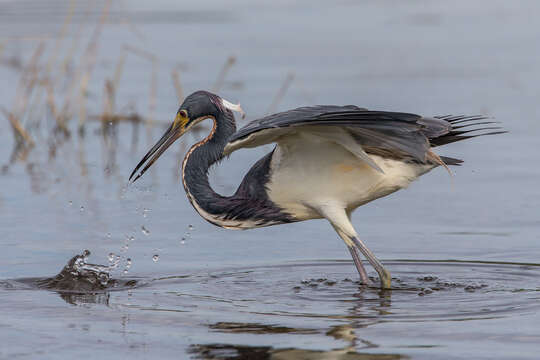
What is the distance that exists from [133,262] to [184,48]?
921cm

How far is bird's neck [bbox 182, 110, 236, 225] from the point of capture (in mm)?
7047

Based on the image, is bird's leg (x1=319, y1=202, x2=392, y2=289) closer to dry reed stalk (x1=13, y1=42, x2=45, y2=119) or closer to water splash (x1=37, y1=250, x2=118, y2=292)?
water splash (x1=37, y1=250, x2=118, y2=292)

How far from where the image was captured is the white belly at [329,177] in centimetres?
670

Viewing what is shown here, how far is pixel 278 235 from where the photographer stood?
8.00 metres

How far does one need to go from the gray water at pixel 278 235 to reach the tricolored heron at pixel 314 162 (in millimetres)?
400

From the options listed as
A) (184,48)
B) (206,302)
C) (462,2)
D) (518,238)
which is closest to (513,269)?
(518,238)

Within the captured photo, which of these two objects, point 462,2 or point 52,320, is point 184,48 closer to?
point 462,2

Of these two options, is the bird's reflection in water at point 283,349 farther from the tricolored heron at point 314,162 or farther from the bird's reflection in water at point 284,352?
the tricolored heron at point 314,162

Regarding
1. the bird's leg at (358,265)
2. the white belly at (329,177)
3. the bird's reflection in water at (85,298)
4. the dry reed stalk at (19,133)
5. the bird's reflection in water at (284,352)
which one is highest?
the dry reed stalk at (19,133)

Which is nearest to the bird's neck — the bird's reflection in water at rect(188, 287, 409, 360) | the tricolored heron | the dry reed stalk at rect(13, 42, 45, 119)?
the tricolored heron

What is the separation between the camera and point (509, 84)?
42.6 ft

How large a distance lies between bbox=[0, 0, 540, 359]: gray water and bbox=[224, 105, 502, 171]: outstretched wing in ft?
2.94

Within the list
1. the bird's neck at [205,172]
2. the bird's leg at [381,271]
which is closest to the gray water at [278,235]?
the bird's leg at [381,271]

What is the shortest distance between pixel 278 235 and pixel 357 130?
2.05m
